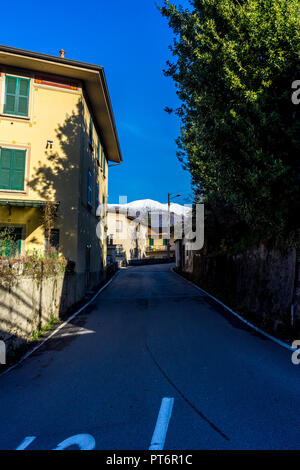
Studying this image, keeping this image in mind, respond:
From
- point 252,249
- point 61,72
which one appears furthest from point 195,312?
point 61,72

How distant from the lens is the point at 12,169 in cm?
1251

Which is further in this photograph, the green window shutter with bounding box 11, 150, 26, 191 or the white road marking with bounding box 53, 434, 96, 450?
the green window shutter with bounding box 11, 150, 26, 191

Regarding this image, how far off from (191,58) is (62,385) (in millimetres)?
9831

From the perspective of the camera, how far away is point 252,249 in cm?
1071

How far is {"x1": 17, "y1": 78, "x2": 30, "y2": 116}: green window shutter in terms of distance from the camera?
12758 mm

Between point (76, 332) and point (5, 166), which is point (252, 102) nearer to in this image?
point (76, 332)

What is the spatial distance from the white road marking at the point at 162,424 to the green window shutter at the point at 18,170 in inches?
440

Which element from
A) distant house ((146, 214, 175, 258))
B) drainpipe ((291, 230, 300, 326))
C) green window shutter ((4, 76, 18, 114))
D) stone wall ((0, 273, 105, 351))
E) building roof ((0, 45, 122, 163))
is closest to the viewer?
stone wall ((0, 273, 105, 351))

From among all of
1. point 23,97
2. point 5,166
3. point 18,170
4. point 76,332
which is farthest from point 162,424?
point 23,97

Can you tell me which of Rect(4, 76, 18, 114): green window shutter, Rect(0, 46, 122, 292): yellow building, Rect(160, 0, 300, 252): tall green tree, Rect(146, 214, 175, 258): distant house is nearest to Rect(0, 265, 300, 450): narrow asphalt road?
Rect(160, 0, 300, 252): tall green tree

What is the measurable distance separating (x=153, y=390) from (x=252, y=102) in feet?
23.2

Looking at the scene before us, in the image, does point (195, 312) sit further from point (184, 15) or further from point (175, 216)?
point (175, 216)

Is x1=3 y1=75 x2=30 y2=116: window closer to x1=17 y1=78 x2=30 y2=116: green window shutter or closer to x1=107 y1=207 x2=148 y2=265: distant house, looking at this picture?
x1=17 y1=78 x2=30 y2=116: green window shutter

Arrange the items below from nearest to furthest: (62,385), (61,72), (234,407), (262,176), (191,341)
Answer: (234,407) < (62,385) < (191,341) < (262,176) < (61,72)
